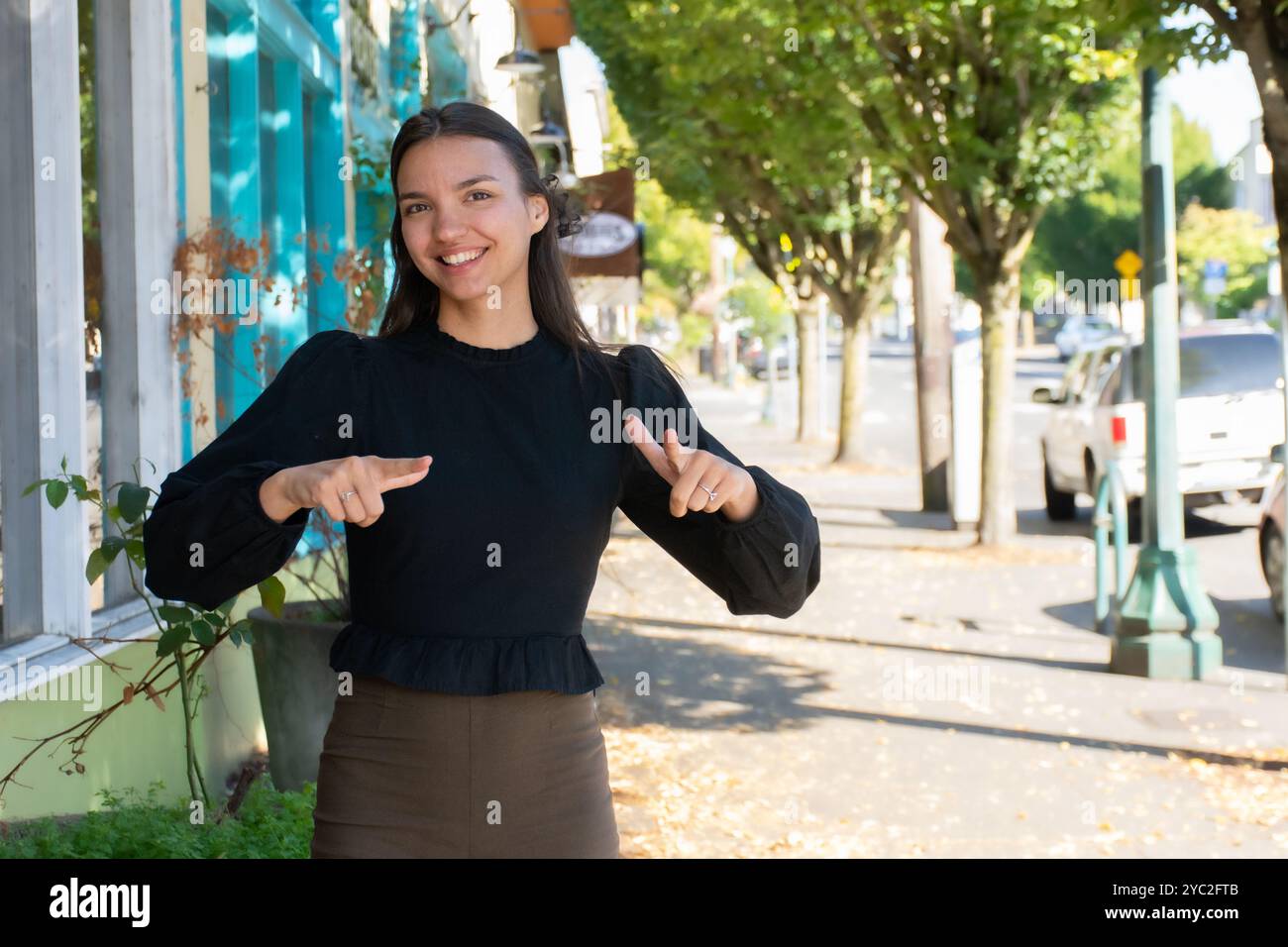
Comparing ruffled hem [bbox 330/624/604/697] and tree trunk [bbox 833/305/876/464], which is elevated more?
tree trunk [bbox 833/305/876/464]

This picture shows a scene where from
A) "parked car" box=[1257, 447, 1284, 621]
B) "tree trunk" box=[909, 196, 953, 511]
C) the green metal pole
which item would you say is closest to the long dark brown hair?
the green metal pole

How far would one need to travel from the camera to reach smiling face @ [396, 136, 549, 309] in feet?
8.27

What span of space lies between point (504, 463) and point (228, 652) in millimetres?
4502

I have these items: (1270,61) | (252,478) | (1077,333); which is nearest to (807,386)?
(1270,61)

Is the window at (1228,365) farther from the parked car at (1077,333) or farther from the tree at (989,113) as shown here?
the parked car at (1077,333)

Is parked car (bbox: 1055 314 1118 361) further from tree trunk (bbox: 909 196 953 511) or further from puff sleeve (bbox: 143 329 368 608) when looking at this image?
puff sleeve (bbox: 143 329 368 608)

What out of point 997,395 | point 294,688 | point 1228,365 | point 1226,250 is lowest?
point 294,688

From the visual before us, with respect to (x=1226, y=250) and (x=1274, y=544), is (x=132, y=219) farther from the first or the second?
(x=1226, y=250)

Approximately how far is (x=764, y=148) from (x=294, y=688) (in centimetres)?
1373

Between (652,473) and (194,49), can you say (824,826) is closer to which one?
(194,49)

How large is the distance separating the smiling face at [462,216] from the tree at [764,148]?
41.0 feet

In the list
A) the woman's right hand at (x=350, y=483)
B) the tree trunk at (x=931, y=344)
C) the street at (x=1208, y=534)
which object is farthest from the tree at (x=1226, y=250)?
the woman's right hand at (x=350, y=483)

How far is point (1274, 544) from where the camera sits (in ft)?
34.9

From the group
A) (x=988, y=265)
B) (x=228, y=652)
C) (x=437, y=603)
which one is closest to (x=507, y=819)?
(x=437, y=603)
